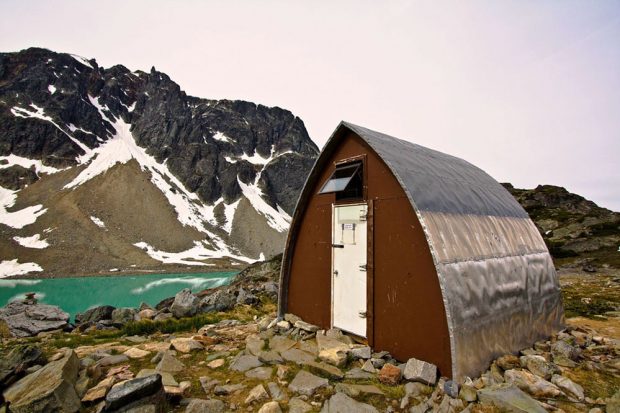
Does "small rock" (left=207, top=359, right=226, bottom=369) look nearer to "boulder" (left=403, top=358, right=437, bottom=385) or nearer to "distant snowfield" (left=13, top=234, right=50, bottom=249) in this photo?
"boulder" (left=403, top=358, right=437, bottom=385)

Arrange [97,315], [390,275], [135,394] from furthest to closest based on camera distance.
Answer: [97,315] → [390,275] → [135,394]

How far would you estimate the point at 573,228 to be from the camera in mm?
49750

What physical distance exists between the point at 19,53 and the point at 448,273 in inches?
7392

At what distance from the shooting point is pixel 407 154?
854 cm

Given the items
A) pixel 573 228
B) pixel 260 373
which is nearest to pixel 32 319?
pixel 260 373

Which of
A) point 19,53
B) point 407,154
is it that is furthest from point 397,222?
point 19,53

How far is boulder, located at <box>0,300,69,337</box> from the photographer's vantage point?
38.0 feet

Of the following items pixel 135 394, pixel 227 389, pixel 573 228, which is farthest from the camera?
pixel 573 228

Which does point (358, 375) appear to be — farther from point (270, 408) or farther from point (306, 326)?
point (306, 326)

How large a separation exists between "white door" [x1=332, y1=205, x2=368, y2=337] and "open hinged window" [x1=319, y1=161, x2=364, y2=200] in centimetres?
37

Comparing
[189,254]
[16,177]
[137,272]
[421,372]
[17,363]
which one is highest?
A: [16,177]

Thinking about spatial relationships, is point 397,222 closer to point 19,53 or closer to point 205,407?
point 205,407

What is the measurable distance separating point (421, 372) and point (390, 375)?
56 cm

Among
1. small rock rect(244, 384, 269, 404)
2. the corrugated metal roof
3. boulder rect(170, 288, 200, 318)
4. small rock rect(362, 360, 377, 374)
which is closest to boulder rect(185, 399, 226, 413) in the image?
small rock rect(244, 384, 269, 404)
